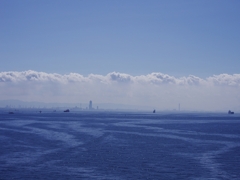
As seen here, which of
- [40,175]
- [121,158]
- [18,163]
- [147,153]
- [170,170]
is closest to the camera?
[40,175]

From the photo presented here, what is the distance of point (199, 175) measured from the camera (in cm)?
3744

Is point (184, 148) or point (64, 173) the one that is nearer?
point (64, 173)

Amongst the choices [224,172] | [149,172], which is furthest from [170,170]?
[224,172]

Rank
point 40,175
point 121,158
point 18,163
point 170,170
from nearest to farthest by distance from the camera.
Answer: point 40,175 → point 170,170 → point 18,163 → point 121,158

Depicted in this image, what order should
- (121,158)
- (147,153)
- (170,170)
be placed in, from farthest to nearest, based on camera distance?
(147,153) < (121,158) < (170,170)

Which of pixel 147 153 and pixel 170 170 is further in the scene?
pixel 147 153

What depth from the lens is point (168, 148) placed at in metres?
59.2

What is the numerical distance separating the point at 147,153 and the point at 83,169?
16.2m

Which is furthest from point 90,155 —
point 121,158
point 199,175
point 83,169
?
point 199,175

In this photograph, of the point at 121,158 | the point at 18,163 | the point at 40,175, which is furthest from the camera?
the point at 121,158

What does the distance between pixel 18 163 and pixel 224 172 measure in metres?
28.4

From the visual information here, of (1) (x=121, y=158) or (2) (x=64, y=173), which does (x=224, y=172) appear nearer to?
(1) (x=121, y=158)

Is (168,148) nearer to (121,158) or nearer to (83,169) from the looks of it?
(121,158)

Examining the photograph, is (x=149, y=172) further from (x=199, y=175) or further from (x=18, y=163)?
(x=18, y=163)
